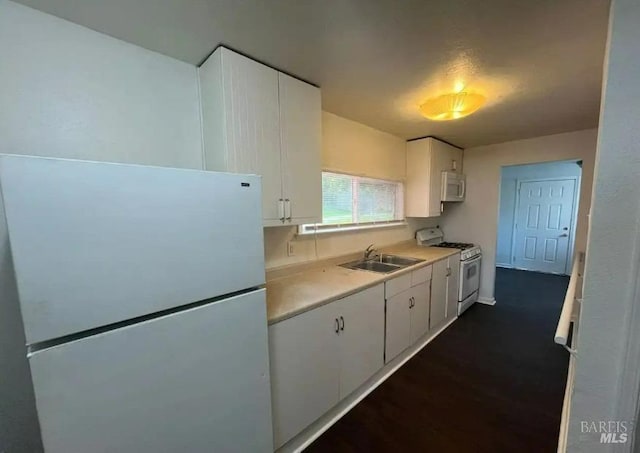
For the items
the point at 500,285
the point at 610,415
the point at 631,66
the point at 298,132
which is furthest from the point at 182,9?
the point at 500,285

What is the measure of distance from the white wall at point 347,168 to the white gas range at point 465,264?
0.65 m

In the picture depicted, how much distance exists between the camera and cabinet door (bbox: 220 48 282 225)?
146 centimetres

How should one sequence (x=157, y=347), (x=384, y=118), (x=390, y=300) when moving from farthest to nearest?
(x=384, y=118)
(x=390, y=300)
(x=157, y=347)

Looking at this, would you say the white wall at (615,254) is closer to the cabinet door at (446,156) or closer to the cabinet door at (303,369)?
the cabinet door at (303,369)

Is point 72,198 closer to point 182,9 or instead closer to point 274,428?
point 182,9

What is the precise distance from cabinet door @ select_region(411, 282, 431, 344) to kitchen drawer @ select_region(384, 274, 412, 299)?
16cm

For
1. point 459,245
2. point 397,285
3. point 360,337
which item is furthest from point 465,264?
point 360,337

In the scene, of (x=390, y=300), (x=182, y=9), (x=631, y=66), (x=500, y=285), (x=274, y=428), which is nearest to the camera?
(x=631, y=66)

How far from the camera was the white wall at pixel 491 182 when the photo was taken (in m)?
3.12

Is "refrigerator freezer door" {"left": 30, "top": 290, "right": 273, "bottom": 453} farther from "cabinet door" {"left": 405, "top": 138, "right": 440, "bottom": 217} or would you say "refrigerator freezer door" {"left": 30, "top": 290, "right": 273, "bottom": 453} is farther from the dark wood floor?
"cabinet door" {"left": 405, "top": 138, "right": 440, "bottom": 217}

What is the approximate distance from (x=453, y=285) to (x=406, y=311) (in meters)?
1.21

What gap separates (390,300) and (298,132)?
1.59m

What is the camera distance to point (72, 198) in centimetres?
79

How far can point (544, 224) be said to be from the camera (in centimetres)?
549
